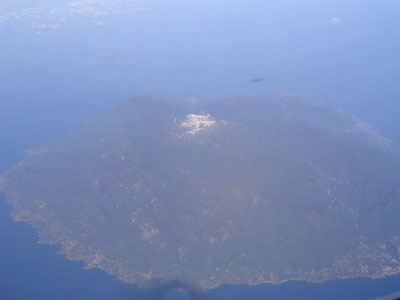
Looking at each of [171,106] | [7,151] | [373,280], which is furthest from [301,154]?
[7,151]

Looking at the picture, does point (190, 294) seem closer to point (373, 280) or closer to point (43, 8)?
point (373, 280)

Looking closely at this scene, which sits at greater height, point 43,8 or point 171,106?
point 171,106

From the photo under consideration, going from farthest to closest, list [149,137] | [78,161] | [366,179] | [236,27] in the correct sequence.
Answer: [236,27], [149,137], [78,161], [366,179]

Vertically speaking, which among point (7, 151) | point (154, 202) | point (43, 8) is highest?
point (154, 202)

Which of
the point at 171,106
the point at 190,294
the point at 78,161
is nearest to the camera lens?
the point at 190,294

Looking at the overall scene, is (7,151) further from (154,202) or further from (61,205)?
(154,202)

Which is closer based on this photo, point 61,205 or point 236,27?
point 61,205
